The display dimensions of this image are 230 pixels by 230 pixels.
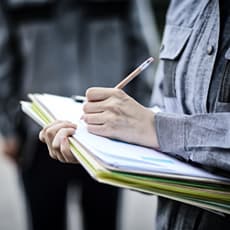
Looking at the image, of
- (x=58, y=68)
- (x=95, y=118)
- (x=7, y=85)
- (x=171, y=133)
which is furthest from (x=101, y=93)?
(x=7, y=85)

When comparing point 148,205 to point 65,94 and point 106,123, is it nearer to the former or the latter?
point 65,94

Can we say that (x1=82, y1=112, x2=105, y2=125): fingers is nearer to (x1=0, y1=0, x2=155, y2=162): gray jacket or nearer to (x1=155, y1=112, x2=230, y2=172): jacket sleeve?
(x1=155, y1=112, x2=230, y2=172): jacket sleeve

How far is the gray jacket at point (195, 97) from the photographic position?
173cm

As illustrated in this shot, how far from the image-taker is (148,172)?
1.65 m

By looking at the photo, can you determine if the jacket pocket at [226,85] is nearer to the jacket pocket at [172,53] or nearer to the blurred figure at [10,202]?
the jacket pocket at [172,53]

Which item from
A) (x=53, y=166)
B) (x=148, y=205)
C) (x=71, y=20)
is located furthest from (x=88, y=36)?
(x=148, y=205)

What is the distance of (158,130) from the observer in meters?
1.78

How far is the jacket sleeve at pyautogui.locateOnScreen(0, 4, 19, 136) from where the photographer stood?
3445 millimetres

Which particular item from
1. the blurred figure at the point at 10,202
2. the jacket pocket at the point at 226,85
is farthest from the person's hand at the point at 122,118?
the blurred figure at the point at 10,202

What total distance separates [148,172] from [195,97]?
277mm

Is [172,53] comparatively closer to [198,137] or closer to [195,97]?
[195,97]

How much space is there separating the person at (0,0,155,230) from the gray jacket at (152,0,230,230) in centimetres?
129

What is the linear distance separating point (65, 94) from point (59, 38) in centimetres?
22

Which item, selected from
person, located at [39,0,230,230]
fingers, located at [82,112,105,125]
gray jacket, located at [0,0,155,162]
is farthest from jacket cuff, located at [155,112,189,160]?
gray jacket, located at [0,0,155,162]
